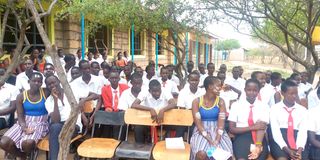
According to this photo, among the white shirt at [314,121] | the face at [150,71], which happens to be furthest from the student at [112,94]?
the white shirt at [314,121]

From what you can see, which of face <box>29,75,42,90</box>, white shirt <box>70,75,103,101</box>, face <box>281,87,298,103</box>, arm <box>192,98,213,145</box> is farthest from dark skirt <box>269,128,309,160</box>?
face <box>29,75,42,90</box>

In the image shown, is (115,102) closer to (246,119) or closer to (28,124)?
(28,124)

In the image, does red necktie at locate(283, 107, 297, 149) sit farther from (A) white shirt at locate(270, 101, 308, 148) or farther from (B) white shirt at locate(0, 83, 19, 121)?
(B) white shirt at locate(0, 83, 19, 121)

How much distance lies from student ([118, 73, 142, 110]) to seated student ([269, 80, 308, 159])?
1.99 m

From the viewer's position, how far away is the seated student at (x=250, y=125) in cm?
392

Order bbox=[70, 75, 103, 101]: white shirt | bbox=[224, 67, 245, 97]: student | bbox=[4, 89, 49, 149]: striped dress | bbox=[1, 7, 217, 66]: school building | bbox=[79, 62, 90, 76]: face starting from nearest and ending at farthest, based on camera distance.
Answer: bbox=[4, 89, 49, 149]: striped dress < bbox=[70, 75, 103, 101]: white shirt < bbox=[79, 62, 90, 76]: face < bbox=[224, 67, 245, 97]: student < bbox=[1, 7, 217, 66]: school building

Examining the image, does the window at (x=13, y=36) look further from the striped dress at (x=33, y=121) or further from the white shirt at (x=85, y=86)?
the striped dress at (x=33, y=121)

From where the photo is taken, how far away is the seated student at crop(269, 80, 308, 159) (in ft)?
12.6

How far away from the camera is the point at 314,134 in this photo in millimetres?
3982

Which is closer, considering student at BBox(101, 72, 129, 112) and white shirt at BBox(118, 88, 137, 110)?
white shirt at BBox(118, 88, 137, 110)

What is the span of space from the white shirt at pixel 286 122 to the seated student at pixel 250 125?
10 centimetres

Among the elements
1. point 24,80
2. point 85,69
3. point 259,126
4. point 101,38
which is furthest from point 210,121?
point 101,38

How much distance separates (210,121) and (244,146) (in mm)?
516

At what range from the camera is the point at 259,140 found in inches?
154
